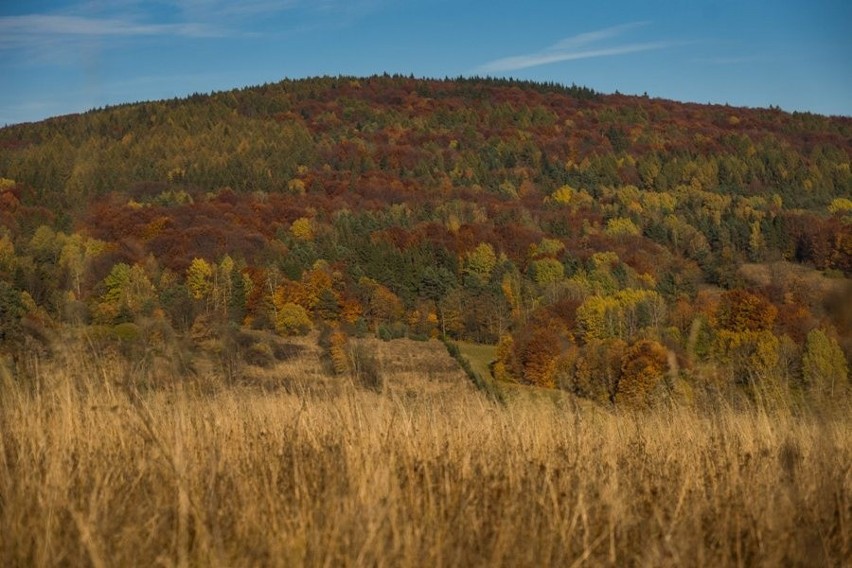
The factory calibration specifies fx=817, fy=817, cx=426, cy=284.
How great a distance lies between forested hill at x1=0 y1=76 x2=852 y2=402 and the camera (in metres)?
29.2

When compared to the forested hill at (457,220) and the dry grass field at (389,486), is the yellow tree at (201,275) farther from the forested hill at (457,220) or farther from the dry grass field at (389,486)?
the dry grass field at (389,486)

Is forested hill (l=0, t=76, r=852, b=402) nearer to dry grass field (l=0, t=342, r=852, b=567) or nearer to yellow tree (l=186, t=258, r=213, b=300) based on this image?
yellow tree (l=186, t=258, r=213, b=300)

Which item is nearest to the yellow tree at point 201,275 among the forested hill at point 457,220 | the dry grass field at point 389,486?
the forested hill at point 457,220

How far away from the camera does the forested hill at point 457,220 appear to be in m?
29.2

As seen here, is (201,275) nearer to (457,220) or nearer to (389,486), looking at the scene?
(457,220)

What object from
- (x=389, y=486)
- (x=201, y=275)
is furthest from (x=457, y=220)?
(x=389, y=486)

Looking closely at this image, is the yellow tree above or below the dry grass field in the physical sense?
below

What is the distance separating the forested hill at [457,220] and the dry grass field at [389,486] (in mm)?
848

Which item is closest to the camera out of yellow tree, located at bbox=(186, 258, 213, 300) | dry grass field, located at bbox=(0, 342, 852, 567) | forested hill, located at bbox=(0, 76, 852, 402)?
dry grass field, located at bbox=(0, 342, 852, 567)

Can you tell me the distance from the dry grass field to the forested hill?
85 cm

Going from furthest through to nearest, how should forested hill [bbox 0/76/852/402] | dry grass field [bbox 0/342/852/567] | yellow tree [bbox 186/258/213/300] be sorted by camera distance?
yellow tree [bbox 186/258/213/300] → forested hill [bbox 0/76/852/402] → dry grass field [bbox 0/342/852/567]

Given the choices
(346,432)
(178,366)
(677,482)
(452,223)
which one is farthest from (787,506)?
(452,223)

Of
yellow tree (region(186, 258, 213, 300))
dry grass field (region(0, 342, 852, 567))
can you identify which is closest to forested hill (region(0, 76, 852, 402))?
yellow tree (region(186, 258, 213, 300))

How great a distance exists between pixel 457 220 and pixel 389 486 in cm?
9783
